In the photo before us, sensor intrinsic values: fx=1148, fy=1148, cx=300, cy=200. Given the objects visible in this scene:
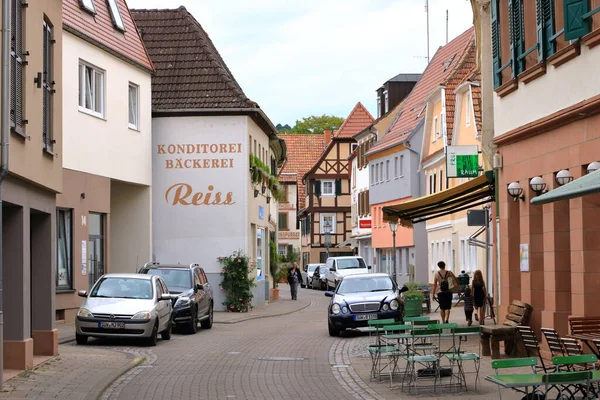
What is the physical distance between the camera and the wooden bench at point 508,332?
1931 centimetres

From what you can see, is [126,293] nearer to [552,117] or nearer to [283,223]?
[552,117]

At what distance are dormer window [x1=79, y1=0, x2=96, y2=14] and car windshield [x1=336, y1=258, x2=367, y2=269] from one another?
30896 mm

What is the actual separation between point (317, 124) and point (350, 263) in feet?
154

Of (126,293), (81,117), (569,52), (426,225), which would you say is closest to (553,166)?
(569,52)

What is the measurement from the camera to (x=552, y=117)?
1833cm

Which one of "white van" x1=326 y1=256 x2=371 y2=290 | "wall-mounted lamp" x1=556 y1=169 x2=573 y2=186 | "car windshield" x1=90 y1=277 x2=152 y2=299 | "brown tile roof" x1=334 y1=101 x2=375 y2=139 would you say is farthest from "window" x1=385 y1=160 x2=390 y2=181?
"wall-mounted lamp" x1=556 y1=169 x2=573 y2=186

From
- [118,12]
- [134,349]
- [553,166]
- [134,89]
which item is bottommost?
[134,349]

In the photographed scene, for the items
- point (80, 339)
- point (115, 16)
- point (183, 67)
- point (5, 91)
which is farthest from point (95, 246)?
point (5, 91)

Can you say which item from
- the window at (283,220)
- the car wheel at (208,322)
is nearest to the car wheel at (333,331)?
the car wheel at (208,322)

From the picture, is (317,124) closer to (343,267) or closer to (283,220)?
(283,220)

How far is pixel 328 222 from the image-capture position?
94.1 metres

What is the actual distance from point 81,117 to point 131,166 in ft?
15.9

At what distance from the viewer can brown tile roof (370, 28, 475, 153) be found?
58.5 meters

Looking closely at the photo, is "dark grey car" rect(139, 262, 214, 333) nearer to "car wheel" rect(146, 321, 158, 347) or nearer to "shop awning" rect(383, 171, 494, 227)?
"car wheel" rect(146, 321, 158, 347)
